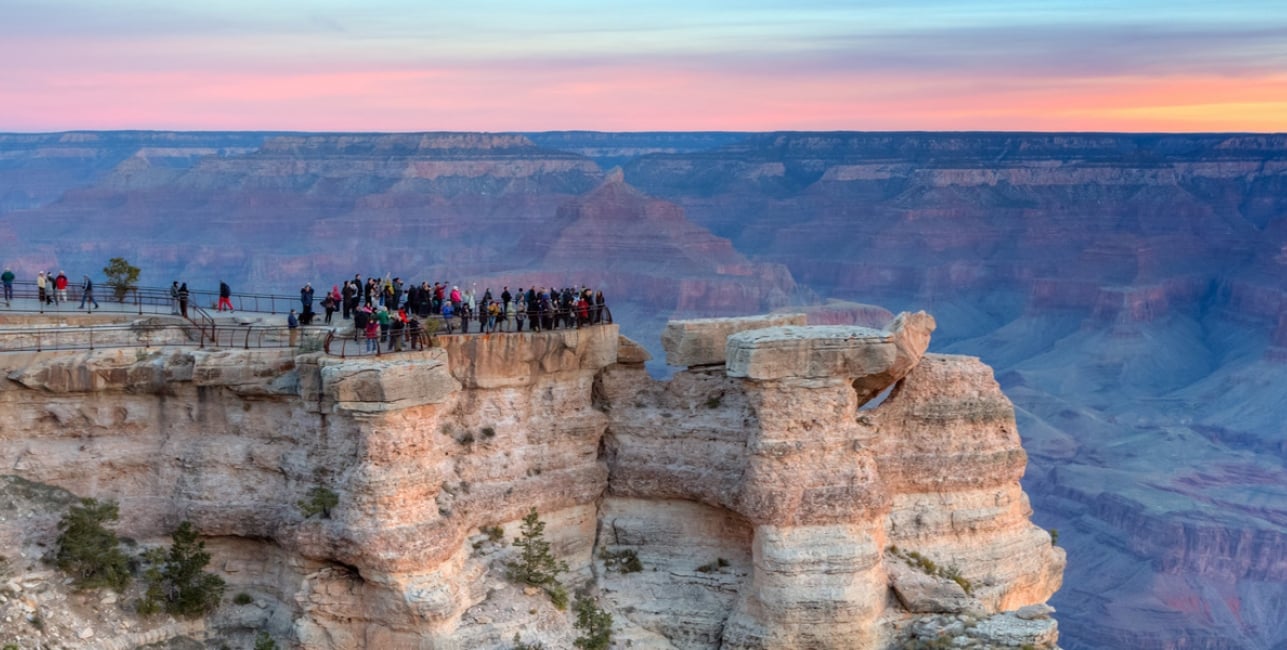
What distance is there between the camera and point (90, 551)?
3353 centimetres

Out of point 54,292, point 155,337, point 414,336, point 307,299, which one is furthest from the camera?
point 54,292

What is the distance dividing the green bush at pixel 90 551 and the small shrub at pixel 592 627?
9629mm

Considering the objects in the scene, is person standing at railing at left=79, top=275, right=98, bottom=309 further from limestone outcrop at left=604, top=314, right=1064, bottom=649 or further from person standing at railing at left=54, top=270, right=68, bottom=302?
limestone outcrop at left=604, top=314, right=1064, bottom=649

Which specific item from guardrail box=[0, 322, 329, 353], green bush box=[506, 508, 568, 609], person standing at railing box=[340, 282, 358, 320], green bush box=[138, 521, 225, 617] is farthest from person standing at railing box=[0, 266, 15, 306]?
green bush box=[506, 508, 568, 609]

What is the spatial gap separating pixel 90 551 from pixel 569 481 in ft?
35.3

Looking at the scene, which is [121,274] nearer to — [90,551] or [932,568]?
[90,551]

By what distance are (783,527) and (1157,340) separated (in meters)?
119

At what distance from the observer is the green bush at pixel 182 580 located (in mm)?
34656

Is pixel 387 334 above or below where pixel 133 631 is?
above

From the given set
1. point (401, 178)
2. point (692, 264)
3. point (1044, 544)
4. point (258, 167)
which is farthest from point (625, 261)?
point (1044, 544)

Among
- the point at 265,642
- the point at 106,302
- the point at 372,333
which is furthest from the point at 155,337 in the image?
the point at 265,642

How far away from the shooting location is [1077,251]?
165 meters

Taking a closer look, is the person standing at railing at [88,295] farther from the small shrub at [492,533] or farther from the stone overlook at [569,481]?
the small shrub at [492,533]

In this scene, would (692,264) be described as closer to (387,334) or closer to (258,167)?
(258,167)
